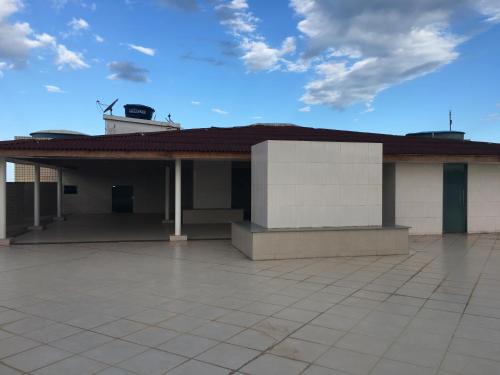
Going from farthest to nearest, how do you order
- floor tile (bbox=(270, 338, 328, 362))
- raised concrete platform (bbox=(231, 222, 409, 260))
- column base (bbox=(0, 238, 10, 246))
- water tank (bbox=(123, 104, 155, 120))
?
1. water tank (bbox=(123, 104, 155, 120))
2. column base (bbox=(0, 238, 10, 246))
3. raised concrete platform (bbox=(231, 222, 409, 260))
4. floor tile (bbox=(270, 338, 328, 362))

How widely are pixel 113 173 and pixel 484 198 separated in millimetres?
21690

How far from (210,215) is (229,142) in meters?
6.14

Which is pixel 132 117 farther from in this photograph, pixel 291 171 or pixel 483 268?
pixel 483 268

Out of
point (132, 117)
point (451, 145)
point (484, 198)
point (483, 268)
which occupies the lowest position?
point (483, 268)

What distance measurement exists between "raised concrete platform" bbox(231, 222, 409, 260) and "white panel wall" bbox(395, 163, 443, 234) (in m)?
4.45

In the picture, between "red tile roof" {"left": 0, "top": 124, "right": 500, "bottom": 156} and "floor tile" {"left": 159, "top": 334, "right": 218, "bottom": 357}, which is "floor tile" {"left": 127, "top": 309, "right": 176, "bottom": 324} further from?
"red tile roof" {"left": 0, "top": 124, "right": 500, "bottom": 156}

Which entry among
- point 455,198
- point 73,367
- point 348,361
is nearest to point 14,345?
point 73,367

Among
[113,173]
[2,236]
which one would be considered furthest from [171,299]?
[113,173]

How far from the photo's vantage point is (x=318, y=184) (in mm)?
11078

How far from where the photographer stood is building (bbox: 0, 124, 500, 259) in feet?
35.7

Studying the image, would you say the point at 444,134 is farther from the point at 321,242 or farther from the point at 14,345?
the point at 14,345

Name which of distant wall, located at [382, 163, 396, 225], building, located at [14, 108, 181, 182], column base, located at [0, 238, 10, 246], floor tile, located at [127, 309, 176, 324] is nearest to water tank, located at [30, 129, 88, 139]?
building, located at [14, 108, 181, 182]

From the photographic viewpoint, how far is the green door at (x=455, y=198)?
1605 cm

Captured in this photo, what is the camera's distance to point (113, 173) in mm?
27953
